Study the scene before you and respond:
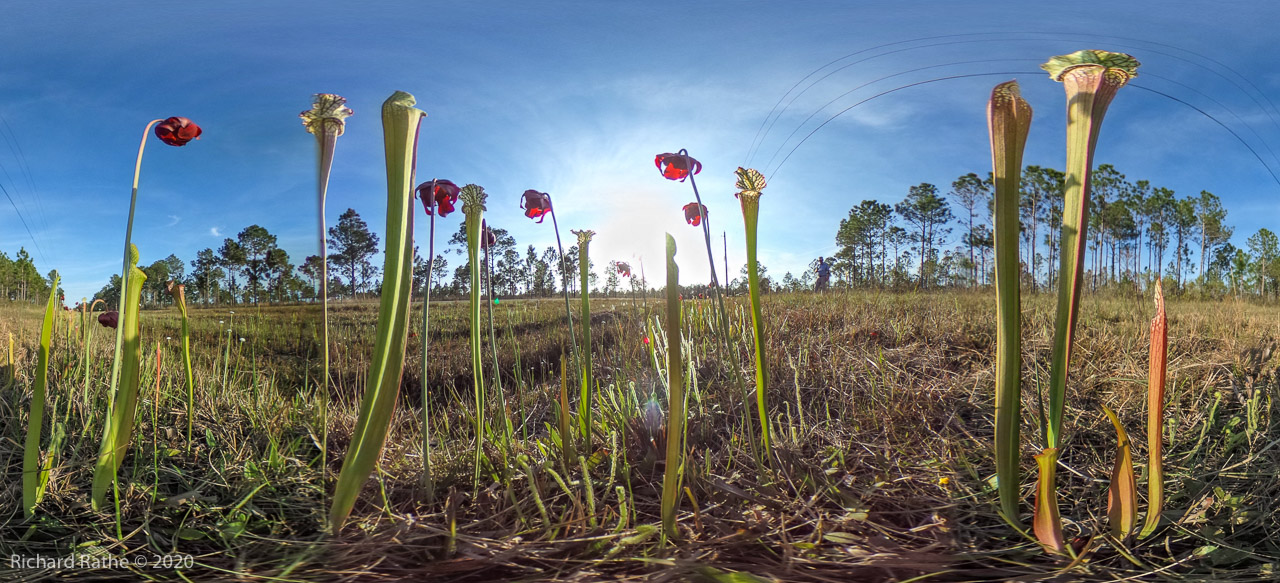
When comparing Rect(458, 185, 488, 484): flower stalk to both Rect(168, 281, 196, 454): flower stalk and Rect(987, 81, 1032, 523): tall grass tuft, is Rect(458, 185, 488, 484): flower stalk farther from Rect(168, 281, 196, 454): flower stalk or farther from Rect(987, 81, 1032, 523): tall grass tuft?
Rect(987, 81, 1032, 523): tall grass tuft

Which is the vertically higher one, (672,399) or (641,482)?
(672,399)

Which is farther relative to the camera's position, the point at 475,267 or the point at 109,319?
the point at 109,319

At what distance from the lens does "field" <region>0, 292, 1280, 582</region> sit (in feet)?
3.14

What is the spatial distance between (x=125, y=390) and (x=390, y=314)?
0.79 metres

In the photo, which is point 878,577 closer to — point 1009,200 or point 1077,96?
point 1009,200

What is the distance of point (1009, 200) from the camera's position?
1052mm

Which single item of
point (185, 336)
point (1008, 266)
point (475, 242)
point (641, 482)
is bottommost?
point (641, 482)

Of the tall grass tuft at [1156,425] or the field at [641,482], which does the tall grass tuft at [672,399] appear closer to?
the field at [641,482]

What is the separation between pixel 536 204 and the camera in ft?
5.71

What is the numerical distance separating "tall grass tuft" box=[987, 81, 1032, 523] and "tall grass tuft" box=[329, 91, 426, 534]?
125cm

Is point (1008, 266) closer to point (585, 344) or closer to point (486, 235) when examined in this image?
point (585, 344)

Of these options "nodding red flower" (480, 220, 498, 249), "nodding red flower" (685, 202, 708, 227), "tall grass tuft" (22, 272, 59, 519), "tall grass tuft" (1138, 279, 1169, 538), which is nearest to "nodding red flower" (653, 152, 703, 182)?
"nodding red flower" (685, 202, 708, 227)

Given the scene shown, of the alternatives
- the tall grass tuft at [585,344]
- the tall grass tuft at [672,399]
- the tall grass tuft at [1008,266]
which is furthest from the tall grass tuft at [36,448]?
the tall grass tuft at [1008,266]

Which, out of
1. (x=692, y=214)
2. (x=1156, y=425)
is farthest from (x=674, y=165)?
(x=1156, y=425)
